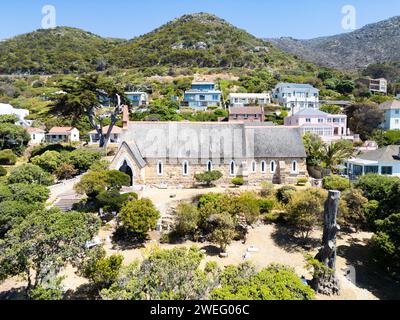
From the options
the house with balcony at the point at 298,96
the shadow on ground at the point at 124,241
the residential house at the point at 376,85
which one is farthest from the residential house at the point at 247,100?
the shadow on ground at the point at 124,241

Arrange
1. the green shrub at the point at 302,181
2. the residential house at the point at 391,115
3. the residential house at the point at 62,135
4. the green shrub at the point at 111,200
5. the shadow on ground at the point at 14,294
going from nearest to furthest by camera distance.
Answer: the shadow on ground at the point at 14,294 → the green shrub at the point at 111,200 → the green shrub at the point at 302,181 → the residential house at the point at 62,135 → the residential house at the point at 391,115

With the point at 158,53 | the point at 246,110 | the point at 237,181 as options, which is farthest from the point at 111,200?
the point at 158,53

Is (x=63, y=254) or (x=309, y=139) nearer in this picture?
(x=63, y=254)

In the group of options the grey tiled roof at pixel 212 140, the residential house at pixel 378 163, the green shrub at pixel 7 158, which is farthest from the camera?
the green shrub at pixel 7 158

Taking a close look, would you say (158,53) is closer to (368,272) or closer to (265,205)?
(265,205)

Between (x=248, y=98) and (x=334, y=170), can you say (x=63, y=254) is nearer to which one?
(x=334, y=170)

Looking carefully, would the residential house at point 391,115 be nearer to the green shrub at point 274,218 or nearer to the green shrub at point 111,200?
the green shrub at point 274,218

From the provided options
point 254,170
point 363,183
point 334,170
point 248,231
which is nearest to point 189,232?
point 248,231
